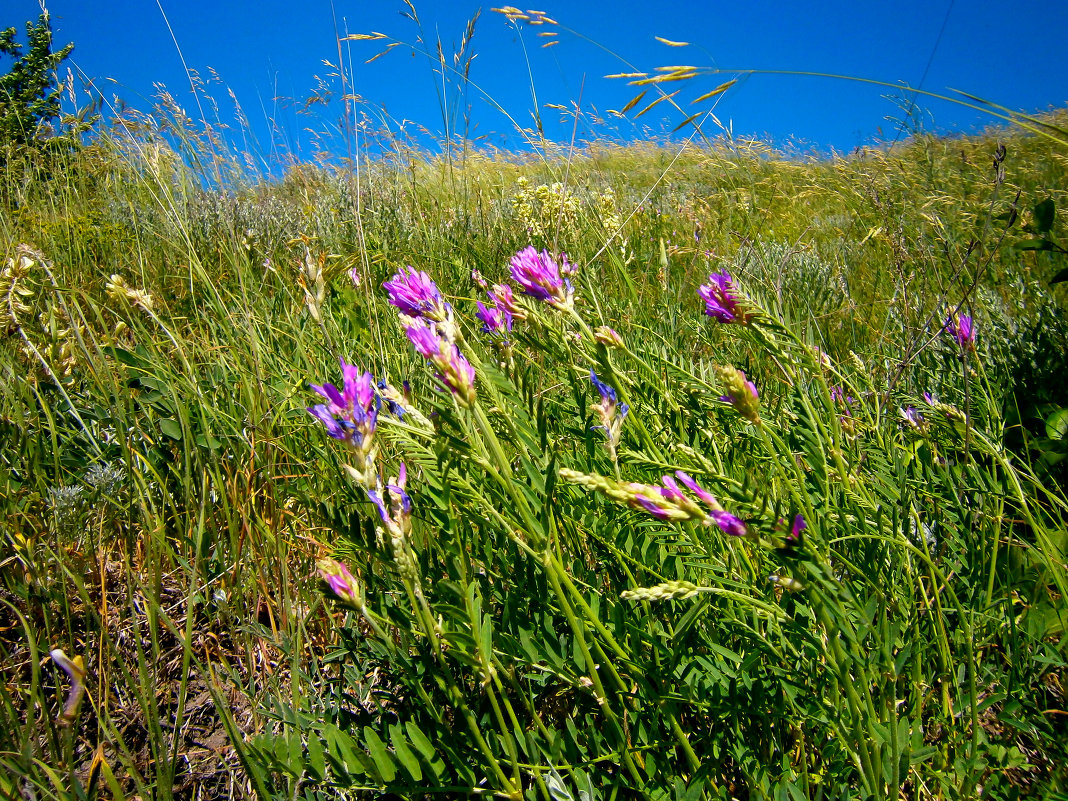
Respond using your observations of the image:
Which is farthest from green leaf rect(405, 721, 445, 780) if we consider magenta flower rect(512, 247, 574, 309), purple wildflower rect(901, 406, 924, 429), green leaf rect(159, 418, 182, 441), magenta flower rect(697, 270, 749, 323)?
green leaf rect(159, 418, 182, 441)

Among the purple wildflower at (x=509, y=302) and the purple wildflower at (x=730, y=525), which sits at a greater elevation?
the purple wildflower at (x=509, y=302)

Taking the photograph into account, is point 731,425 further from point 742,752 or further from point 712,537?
point 742,752

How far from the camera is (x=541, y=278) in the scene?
976mm

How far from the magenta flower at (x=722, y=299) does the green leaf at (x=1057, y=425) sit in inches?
40.2

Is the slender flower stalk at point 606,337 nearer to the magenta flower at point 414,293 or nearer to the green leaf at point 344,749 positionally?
the magenta flower at point 414,293

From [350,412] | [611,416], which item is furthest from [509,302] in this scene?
[350,412]

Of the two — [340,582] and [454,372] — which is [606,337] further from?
[340,582]

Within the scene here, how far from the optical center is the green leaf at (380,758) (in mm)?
766

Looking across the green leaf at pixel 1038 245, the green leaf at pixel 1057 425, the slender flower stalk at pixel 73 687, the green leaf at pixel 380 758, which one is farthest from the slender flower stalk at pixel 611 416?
the green leaf at pixel 1038 245

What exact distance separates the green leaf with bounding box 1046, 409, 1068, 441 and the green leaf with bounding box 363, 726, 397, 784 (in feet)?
5.19

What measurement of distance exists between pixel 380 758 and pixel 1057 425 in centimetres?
162

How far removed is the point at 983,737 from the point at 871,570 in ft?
0.84

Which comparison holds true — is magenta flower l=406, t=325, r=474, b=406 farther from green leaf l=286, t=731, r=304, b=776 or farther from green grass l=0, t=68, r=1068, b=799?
green leaf l=286, t=731, r=304, b=776

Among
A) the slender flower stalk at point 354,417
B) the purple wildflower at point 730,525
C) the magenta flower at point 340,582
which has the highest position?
the slender flower stalk at point 354,417
